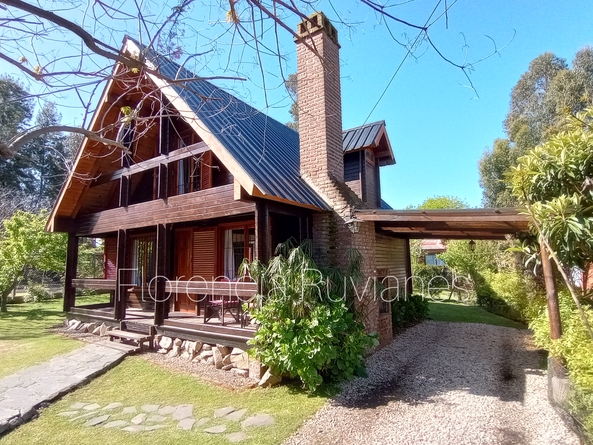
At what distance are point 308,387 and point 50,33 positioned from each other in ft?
18.9

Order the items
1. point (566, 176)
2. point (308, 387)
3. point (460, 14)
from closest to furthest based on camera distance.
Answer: point (460, 14) → point (566, 176) → point (308, 387)

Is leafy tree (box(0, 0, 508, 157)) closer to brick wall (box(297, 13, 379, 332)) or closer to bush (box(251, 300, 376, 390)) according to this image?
bush (box(251, 300, 376, 390))

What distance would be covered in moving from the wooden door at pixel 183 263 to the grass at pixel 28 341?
9.46ft

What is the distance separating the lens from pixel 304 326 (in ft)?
18.7

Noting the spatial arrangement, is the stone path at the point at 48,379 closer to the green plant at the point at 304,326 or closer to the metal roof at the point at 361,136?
the green plant at the point at 304,326

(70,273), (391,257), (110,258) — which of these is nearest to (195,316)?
(70,273)

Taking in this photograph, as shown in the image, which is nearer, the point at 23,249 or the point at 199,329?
the point at 199,329

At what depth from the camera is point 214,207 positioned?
7.30 m

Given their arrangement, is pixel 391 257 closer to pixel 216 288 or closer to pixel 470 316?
pixel 470 316

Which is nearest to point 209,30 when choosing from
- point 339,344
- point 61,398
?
point 339,344

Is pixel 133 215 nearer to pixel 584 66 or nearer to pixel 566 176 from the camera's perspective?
pixel 566 176

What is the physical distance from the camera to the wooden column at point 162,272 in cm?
816

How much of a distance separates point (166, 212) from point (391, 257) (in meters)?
7.25

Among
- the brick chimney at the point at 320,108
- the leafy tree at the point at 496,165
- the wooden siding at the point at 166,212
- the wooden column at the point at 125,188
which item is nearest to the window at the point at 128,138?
the wooden column at the point at 125,188
